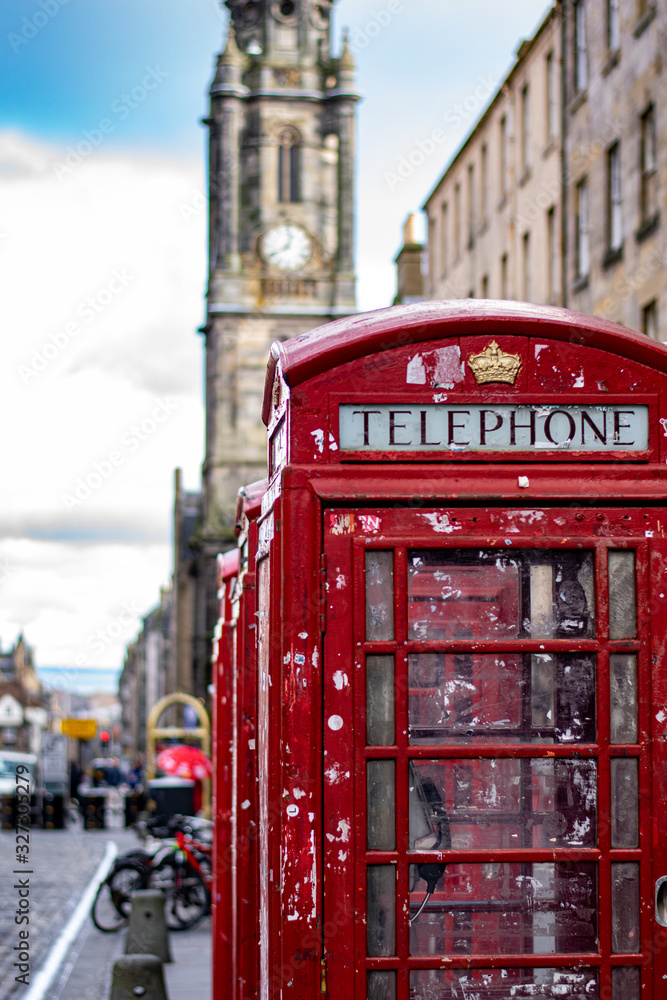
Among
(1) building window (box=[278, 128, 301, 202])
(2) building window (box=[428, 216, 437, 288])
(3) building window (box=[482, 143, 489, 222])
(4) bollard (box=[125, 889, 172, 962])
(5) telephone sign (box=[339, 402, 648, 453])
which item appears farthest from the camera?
(1) building window (box=[278, 128, 301, 202])

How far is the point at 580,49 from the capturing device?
2742 centimetres

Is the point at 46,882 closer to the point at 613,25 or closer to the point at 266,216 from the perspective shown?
the point at 613,25

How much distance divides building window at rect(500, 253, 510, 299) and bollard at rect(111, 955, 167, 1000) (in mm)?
25650

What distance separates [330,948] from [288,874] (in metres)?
0.25

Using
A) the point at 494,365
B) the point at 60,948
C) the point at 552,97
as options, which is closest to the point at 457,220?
the point at 552,97

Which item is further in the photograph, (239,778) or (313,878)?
(239,778)

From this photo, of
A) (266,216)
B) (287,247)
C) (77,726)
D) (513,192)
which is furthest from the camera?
(287,247)

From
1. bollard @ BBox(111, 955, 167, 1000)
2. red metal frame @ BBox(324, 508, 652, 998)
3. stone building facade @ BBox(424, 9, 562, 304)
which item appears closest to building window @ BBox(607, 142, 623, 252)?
stone building facade @ BBox(424, 9, 562, 304)

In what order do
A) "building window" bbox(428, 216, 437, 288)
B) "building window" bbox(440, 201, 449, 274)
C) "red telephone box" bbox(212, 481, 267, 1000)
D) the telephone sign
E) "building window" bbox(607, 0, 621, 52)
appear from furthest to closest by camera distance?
"building window" bbox(428, 216, 437, 288), "building window" bbox(440, 201, 449, 274), "building window" bbox(607, 0, 621, 52), "red telephone box" bbox(212, 481, 267, 1000), the telephone sign

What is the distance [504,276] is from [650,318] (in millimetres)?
10762

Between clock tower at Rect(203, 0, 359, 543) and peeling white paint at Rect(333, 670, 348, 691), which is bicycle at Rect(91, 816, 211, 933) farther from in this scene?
clock tower at Rect(203, 0, 359, 543)

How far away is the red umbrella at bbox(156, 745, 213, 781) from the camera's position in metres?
25.9

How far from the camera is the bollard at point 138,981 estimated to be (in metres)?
9.37

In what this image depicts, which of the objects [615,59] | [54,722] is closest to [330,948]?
[615,59]
